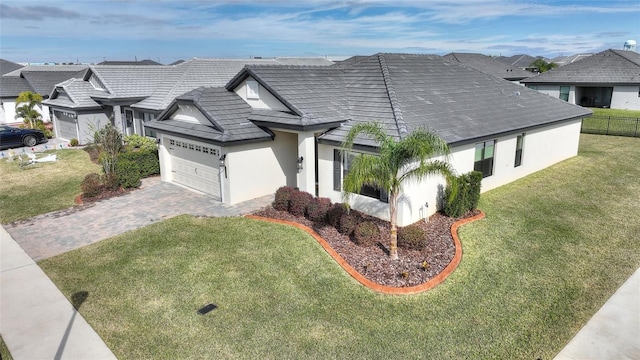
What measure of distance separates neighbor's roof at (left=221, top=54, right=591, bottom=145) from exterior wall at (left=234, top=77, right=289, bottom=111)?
0.34 metres

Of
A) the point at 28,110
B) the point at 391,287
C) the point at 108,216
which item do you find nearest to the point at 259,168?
the point at 108,216

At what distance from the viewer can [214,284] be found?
32.5 feet

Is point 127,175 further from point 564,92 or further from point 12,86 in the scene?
point 564,92

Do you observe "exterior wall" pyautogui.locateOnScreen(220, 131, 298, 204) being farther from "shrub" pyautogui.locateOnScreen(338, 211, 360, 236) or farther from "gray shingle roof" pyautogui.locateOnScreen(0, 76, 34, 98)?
"gray shingle roof" pyautogui.locateOnScreen(0, 76, 34, 98)

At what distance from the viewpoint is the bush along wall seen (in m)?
13.6

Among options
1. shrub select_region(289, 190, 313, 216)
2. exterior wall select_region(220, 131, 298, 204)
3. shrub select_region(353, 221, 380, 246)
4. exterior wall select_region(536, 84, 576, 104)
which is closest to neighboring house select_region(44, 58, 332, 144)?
exterior wall select_region(220, 131, 298, 204)

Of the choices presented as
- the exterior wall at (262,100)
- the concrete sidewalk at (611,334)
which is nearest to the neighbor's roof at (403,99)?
the exterior wall at (262,100)

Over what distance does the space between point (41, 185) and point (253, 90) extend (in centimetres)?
1071

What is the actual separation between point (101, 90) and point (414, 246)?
25255 millimetres

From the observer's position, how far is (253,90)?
16.7m

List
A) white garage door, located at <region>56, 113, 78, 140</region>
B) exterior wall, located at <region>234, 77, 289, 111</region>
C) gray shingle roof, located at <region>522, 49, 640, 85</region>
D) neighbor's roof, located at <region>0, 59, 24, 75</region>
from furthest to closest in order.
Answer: neighbor's roof, located at <region>0, 59, 24, 75</region>
gray shingle roof, located at <region>522, 49, 640, 85</region>
white garage door, located at <region>56, 113, 78, 140</region>
exterior wall, located at <region>234, 77, 289, 111</region>

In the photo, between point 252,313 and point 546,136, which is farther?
point 546,136

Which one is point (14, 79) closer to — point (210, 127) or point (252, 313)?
point (210, 127)

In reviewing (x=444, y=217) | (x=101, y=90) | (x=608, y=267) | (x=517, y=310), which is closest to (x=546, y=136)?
(x=444, y=217)
